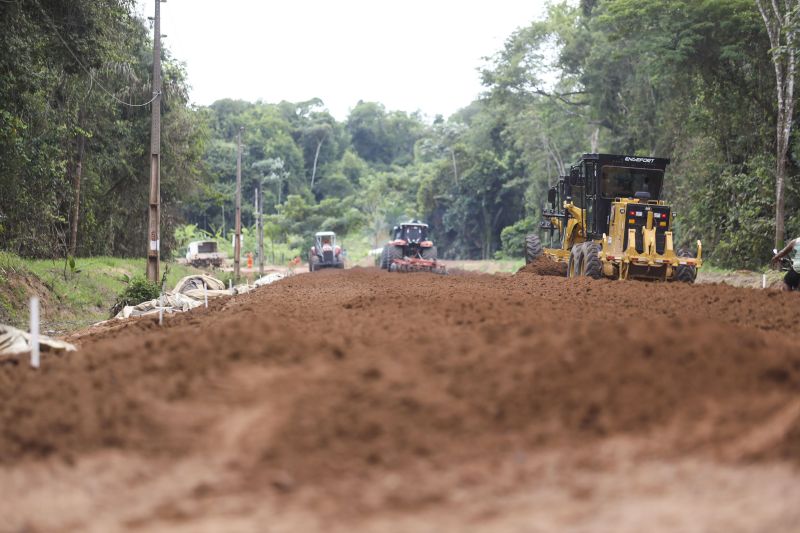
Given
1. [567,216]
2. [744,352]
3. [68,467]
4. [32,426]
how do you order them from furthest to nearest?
[567,216] < [744,352] < [32,426] < [68,467]

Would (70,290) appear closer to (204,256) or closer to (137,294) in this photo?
(137,294)

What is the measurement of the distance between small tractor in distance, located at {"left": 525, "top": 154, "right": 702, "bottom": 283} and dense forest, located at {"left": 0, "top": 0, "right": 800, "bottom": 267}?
618cm

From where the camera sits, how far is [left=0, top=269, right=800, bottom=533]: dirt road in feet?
15.4

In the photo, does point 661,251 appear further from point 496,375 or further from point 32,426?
point 32,426

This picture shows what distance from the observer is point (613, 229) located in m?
21.4

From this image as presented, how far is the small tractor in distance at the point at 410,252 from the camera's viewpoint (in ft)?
120

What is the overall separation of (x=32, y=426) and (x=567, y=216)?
74.3 feet

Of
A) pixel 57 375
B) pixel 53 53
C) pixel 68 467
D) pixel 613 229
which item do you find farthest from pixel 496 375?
pixel 53 53

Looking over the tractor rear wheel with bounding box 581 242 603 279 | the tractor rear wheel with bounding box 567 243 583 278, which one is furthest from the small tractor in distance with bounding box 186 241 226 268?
the tractor rear wheel with bounding box 581 242 603 279

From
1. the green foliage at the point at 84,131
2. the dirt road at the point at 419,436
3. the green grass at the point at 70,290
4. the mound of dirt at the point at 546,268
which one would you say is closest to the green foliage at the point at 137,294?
the green grass at the point at 70,290

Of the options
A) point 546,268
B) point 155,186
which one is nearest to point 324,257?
point 546,268

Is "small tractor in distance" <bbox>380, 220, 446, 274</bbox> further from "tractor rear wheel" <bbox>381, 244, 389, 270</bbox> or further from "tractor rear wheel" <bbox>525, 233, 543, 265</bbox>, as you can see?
"tractor rear wheel" <bbox>525, 233, 543, 265</bbox>

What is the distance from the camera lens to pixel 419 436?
5.60 m

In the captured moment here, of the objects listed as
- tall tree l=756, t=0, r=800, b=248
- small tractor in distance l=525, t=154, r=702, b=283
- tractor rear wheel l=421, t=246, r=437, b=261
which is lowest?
tractor rear wheel l=421, t=246, r=437, b=261
